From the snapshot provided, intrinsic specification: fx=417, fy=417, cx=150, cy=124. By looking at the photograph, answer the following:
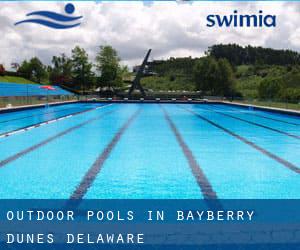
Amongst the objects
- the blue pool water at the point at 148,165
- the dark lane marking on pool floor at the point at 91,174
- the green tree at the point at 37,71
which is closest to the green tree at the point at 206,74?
the green tree at the point at 37,71

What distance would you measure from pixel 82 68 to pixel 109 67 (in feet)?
11.9

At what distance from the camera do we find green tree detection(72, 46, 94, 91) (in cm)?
5584

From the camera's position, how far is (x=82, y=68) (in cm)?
5631

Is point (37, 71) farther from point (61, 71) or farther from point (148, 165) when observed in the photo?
point (148, 165)

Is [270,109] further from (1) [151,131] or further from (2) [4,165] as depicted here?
(2) [4,165]

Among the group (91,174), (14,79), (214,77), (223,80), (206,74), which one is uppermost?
(206,74)

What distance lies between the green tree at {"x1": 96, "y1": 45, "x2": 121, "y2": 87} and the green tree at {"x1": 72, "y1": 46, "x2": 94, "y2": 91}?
57.3 inches

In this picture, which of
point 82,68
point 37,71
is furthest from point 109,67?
point 37,71

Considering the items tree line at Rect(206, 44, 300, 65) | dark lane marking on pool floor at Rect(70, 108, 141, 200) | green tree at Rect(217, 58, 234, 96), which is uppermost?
tree line at Rect(206, 44, 300, 65)

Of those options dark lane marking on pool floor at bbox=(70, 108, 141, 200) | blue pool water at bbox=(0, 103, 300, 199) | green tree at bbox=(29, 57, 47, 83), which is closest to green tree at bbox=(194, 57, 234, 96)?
green tree at bbox=(29, 57, 47, 83)

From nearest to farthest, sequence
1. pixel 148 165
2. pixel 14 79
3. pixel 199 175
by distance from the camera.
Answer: pixel 199 175 → pixel 148 165 → pixel 14 79

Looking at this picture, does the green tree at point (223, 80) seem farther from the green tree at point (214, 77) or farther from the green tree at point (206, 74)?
the green tree at point (206, 74)

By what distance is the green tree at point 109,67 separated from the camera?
56.3m

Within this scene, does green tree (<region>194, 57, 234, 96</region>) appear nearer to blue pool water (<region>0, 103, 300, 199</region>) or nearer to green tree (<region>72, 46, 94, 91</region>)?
green tree (<region>72, 46, 94, 91</region>)
